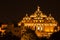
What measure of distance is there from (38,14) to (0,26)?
7.93 m

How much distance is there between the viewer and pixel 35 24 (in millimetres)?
82438

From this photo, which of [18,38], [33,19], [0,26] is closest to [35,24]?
[33,19]

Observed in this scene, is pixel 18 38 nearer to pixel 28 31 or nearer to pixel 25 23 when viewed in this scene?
pixel 28 31

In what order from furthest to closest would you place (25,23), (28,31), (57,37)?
(25,23), (28,31), (57,37)

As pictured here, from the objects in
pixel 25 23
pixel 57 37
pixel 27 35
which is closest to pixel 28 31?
pixel 27 35

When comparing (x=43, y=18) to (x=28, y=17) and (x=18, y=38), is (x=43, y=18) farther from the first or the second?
(x=18, y=38)

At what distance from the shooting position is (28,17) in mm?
83750

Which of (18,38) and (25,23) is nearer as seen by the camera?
(18,38)

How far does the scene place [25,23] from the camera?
268 ft

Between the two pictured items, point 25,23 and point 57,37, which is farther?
point 25,23

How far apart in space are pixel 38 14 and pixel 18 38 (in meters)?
54.7

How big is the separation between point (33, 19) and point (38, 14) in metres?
1.43

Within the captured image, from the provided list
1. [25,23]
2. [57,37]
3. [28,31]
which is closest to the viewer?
[57,37]

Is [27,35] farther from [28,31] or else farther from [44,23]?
[44,23]
